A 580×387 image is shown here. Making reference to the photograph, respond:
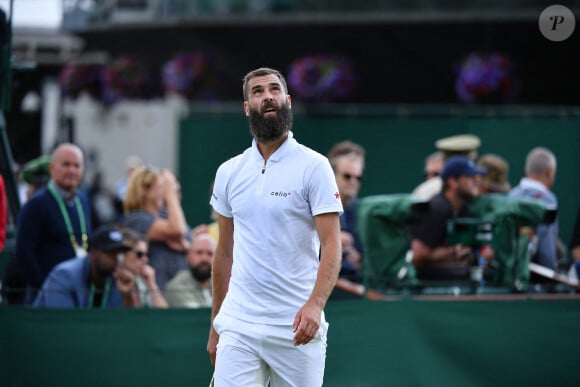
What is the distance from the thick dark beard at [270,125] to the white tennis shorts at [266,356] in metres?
0.87

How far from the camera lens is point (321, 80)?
24.2m

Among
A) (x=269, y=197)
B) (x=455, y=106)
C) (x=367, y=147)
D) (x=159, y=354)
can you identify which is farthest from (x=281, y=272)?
(x=455, y=106)

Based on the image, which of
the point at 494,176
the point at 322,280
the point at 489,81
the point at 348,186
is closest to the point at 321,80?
the point at 489,81

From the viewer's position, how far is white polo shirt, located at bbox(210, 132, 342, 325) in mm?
5363

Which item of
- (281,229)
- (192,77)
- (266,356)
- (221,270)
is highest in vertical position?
(192,77)

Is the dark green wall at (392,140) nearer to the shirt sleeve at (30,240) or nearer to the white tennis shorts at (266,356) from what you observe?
the shirt sleeve at (30,240)

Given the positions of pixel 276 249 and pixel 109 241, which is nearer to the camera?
pixel 276 249

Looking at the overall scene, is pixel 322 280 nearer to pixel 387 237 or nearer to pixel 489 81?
pixel 387 237

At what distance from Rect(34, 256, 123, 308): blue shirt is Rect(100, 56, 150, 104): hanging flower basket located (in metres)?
18.3

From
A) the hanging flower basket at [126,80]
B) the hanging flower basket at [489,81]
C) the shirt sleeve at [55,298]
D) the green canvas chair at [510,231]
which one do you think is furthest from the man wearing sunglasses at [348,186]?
the hanging flower basket at [126,80]

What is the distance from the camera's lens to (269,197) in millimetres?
5395

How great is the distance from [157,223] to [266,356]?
4.25 meters

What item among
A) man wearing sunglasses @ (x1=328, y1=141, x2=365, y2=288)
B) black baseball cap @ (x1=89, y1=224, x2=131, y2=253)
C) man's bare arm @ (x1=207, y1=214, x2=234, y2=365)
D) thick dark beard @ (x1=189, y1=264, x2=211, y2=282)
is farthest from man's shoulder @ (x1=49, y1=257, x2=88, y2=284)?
man's bare arm @ (x1=207, y1=214, x2=234, y2=365)

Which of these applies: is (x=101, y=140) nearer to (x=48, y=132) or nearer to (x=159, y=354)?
(x=48, y=132)
